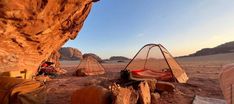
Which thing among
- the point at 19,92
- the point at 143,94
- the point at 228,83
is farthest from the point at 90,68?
the point at 228,83

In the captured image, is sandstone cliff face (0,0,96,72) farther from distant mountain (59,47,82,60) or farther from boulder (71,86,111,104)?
distant mountain (59,47,82,60)

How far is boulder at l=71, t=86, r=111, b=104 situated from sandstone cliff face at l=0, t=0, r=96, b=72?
18.4ft

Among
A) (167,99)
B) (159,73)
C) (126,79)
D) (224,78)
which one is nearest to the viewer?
(224,78)

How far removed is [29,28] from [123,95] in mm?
7535

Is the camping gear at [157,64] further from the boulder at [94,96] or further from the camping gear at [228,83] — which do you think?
the camping gear at [228,83]

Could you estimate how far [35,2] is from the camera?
1013cm

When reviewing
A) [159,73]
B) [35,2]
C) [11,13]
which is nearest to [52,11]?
[35,2]

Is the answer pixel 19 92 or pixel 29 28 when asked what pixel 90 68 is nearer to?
pixel 29 28

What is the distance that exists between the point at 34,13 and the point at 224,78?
9.69 meters

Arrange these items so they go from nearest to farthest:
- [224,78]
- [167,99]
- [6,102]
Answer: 1. [224,78]
2. [6,102]
3. [167,99]

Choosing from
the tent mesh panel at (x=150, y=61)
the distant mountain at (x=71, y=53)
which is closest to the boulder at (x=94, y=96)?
the tent mesh panel at (x=150, y=61)

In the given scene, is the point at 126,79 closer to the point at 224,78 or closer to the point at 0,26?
the point at 0,26

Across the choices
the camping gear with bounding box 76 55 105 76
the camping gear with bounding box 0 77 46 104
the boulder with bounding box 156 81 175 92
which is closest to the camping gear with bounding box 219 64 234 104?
the camping gear with bounding box 0 77 46 104

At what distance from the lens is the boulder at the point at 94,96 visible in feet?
17.9
